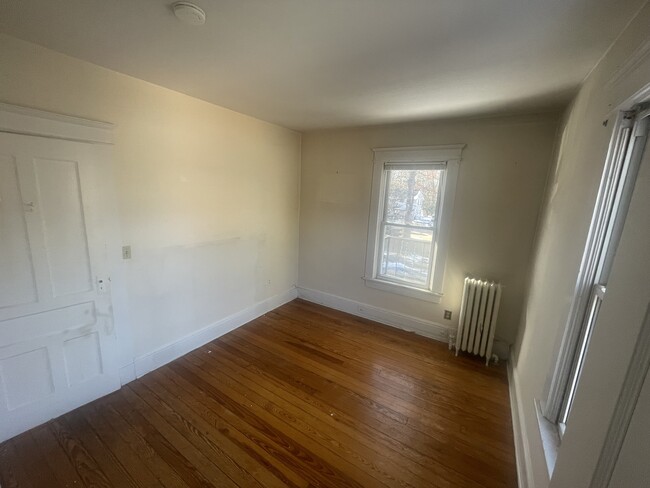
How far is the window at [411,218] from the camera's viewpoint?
116 inches

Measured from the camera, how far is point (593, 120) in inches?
57.3

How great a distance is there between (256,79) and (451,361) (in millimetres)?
3157

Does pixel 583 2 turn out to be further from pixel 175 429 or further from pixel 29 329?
pixel 29 329

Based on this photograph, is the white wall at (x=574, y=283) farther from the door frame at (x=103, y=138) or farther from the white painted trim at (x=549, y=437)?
the door frame at (x=103, y=138)

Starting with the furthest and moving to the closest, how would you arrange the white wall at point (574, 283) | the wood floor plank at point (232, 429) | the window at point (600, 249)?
the wood floor plank at point (232, 429) < the window at point (600, 249) < the white wall at point (574, 283)

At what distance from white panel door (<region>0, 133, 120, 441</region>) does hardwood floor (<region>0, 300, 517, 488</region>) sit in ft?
0.69

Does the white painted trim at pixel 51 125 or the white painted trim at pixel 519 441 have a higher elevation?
the white painted trim at pixel 51 125

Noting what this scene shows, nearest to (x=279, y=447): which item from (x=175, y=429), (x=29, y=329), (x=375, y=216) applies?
(x=175, y=429)

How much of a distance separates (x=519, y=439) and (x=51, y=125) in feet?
12.1

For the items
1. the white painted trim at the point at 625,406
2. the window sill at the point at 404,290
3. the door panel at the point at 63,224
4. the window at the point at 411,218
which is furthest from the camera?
the window sill at the point at 404,290

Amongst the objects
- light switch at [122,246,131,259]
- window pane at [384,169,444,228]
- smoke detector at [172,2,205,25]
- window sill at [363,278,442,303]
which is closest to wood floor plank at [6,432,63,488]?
light switch at [122,246,131,259]

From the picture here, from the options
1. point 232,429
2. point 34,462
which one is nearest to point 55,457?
point 34,462

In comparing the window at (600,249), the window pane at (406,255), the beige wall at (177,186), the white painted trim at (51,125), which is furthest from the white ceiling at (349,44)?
the window pane at (406,255)

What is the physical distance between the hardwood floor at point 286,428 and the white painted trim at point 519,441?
55 mm
